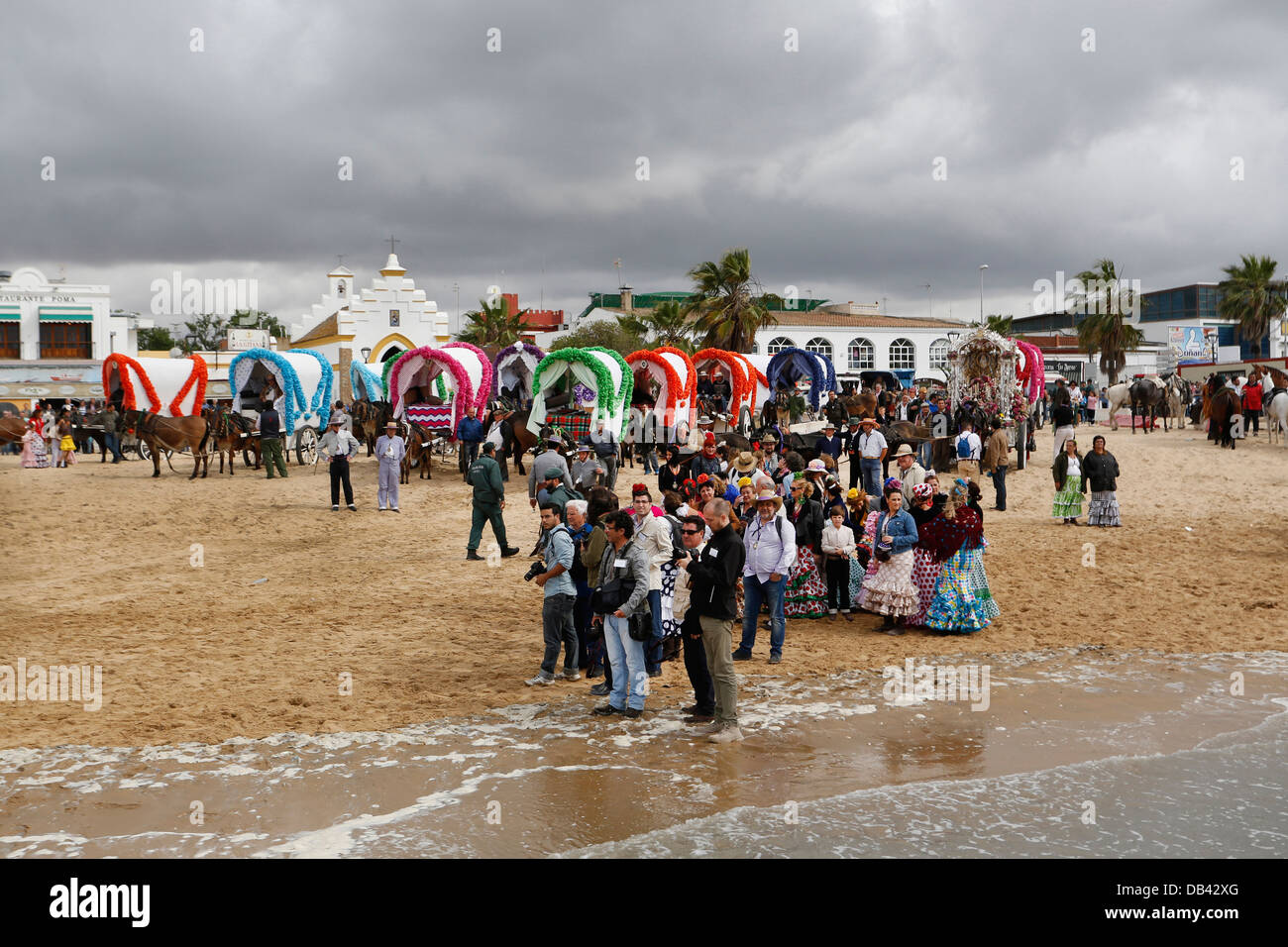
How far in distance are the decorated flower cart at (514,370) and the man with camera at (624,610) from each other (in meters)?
18.9

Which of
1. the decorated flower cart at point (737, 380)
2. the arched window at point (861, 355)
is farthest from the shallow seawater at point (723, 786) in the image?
the arched window at point (861, 355)

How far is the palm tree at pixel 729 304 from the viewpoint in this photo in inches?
1577

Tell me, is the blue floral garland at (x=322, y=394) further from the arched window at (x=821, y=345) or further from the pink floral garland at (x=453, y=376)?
the arched window at (x=821, y=345)

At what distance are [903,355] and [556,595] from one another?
183 ft

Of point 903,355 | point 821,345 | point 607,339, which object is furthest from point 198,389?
point 903,355

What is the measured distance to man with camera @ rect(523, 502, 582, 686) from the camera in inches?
330

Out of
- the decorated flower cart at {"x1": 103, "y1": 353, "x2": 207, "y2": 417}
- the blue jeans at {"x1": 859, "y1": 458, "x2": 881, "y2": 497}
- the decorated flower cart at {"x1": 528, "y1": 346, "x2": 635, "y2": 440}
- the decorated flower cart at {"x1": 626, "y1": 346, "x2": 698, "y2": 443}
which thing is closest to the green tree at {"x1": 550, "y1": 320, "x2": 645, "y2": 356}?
the decorated flower cart at {"x1": 103, "y1": 353, "x2": 207, "y2": 417}

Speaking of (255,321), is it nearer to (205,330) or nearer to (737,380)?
(205,330)

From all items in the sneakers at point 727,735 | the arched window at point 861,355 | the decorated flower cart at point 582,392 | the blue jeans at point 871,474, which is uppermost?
the arched window at point 861,355

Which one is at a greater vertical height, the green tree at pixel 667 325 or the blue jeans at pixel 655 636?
the green tree at pixel 667 325

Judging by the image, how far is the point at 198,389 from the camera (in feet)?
83.7

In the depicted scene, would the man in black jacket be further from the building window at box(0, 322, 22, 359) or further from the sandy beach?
the building window at box(0, 322, 22, 359)

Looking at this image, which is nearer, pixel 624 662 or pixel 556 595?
pixel 624 662

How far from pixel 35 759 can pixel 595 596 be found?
3963 mm
